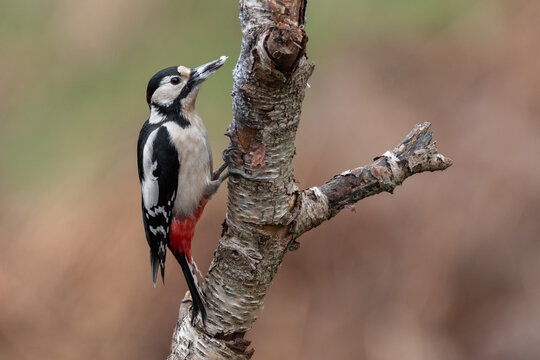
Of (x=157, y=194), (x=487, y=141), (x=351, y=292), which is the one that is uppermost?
(x=487, y=141)

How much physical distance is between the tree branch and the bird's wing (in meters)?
0.58

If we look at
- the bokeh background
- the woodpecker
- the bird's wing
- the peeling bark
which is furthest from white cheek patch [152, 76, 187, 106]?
the bokeh background

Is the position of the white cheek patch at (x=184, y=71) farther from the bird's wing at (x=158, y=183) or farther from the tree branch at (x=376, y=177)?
the tree branch at (x=376, y=177)

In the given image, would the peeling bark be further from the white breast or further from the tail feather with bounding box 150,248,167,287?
the white breast

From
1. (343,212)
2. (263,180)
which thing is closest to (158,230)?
(263,180)

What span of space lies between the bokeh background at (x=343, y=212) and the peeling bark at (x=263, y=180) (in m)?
1.21

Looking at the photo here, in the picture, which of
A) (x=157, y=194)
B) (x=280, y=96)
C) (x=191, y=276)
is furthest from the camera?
(x=157, y=194)

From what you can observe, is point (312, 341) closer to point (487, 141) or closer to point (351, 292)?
point (351, 292)

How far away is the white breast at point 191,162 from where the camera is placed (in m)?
2.06

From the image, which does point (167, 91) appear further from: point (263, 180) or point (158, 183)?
point (263, 180)

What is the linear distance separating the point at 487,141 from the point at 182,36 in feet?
5.58

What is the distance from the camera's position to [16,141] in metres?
3.32

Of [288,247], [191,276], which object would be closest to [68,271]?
[191,276]

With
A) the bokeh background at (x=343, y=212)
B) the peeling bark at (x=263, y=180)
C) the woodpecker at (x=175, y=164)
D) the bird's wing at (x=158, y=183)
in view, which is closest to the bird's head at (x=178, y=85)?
the woodpecker at (x=175, y=164)
